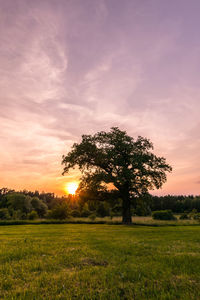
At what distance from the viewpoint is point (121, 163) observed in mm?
30531

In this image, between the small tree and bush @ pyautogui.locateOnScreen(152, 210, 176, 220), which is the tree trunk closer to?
the small tree

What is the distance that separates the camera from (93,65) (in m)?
19.0

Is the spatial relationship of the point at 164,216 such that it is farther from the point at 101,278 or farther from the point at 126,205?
the point at 101,278

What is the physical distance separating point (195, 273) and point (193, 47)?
1744 centimetres

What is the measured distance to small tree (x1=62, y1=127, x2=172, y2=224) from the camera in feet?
98.2

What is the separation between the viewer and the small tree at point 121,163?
1178 inches

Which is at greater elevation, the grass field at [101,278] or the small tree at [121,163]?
the small tree at [121,163]

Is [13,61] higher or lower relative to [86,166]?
higher

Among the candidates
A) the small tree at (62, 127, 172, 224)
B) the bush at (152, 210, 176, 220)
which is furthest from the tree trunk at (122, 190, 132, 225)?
the bush at (152, 210, 176, 220)

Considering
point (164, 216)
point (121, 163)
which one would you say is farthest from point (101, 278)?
point (164, 216)

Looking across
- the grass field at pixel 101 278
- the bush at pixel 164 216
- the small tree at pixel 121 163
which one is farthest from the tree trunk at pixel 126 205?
the grass field at pixel 101 278

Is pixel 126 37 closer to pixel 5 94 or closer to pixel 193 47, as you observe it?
pixel 193 47

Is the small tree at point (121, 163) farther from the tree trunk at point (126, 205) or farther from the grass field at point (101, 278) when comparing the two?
the grass field at point (101, 278)

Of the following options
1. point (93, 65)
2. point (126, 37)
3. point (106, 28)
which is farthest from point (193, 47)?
point (93, 65)
